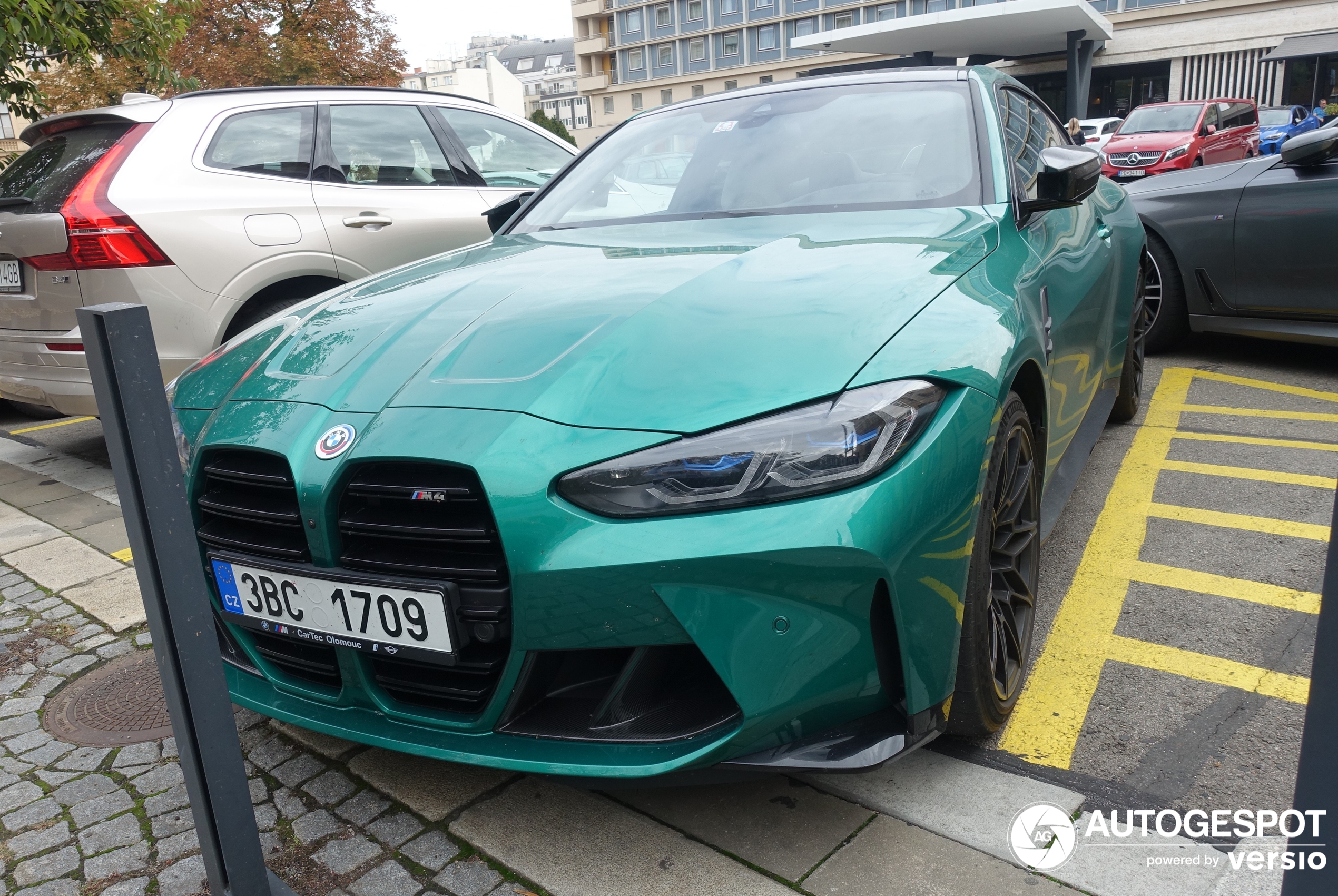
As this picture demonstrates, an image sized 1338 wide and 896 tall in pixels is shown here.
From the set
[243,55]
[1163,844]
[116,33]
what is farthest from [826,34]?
[1163,844]

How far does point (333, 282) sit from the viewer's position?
4.70 m

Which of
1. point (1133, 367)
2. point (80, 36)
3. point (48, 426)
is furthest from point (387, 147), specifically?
point (1133, 367)

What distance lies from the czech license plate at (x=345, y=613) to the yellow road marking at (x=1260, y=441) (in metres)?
3.75

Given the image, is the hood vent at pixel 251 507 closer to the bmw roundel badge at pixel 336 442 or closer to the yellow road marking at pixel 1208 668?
the bmw roundel badge at pixel 336 442

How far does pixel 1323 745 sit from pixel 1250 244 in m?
4.76

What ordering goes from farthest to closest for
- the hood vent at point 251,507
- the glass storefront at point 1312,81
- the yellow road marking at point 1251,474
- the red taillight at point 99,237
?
the glass storefront at point 1312,81
the red taillight at point 99,237
the yellow road marking at point 1251,474
the hood vent at point 251,507

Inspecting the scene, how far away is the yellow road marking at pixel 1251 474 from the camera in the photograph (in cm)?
373

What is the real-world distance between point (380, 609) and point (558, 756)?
1.33ft

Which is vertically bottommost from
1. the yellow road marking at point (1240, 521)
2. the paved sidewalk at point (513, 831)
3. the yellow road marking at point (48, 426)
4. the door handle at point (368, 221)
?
the yellow road marking at point (48, 426)

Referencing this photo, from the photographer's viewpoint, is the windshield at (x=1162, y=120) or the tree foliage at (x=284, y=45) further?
the tree foliage at (x=284, y=45)

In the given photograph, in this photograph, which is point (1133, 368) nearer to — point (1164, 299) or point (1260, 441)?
point (1260, 441)

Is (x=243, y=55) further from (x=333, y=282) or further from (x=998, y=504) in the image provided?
(x=998, y=504)

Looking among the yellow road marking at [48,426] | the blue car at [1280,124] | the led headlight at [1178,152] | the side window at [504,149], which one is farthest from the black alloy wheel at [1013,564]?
the blue car at [1280,124]

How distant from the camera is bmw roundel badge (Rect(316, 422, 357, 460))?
1.84 meters
